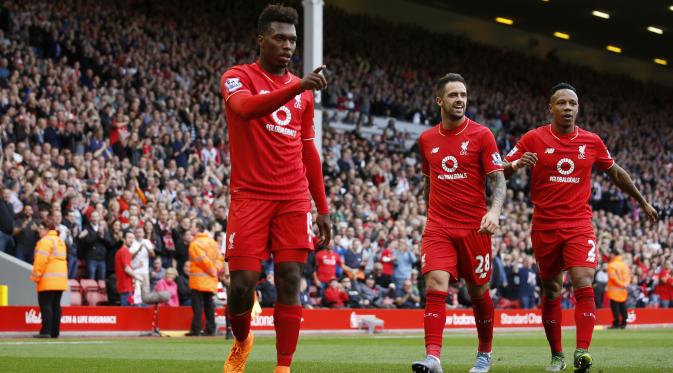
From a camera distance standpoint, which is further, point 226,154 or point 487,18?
point 487,18

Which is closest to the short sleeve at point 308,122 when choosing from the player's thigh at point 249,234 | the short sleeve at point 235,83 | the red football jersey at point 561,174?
the short sleeve at point 235,83

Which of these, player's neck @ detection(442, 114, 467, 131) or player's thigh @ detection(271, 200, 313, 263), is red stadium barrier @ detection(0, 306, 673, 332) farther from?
player's thigh @ detection(271, 200, 313, 263)

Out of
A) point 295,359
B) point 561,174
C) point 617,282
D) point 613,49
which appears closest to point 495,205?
point 561,174

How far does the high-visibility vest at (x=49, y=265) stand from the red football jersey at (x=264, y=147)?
11.7 meters

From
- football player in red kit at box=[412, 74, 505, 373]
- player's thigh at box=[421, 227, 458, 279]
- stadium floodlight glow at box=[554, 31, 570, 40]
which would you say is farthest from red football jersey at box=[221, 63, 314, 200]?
stadium floodlight glow at box=[554, 31, 570, 40]

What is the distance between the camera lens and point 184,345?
16.5 m

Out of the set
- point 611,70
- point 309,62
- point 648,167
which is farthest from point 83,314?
point 611,70

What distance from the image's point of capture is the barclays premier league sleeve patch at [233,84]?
7639 millimetres

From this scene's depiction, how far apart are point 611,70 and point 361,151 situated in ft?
82.6

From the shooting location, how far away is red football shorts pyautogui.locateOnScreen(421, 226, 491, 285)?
9.45 metres

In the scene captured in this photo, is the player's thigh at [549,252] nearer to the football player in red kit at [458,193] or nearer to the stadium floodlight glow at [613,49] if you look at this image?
the football player in red kit at [458,193]

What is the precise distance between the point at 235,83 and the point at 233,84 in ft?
0.05

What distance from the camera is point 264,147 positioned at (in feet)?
25.6

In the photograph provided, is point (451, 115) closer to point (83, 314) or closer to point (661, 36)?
point (83, 314)
